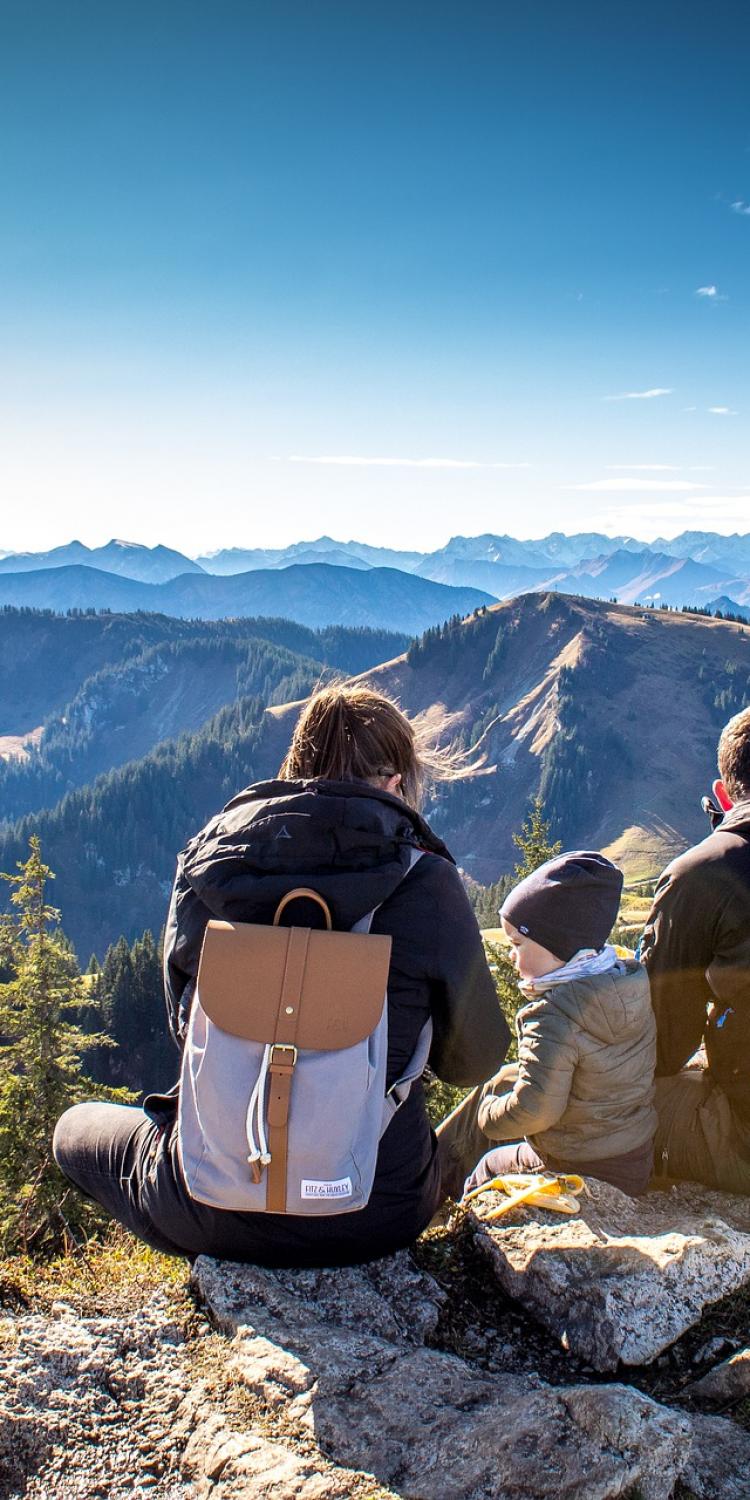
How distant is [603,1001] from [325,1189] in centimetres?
236

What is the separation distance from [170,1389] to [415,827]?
9.68 ft

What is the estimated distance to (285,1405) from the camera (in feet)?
12.9

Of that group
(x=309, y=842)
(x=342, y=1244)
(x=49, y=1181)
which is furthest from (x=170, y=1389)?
(x=49, y=1181)

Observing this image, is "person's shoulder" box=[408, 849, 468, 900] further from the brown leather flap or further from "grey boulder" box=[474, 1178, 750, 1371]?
"grey boulder" box=[474, 1178, 750, 1371]

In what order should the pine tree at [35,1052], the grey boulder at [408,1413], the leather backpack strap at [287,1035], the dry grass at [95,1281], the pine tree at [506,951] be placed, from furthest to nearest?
the pine tree at [506,951], the pine tree at [35,1052], the dry grass at [95,1281], the leather backpack strap at [287,1035], the grey boulder at [408,1413]

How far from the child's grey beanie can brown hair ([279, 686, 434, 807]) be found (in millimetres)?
1216

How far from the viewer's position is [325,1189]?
14.0 ft

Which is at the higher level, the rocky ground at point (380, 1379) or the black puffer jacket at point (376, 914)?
the black puffer jacket at point (376, 914)

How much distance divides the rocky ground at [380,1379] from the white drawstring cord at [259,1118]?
1023mm

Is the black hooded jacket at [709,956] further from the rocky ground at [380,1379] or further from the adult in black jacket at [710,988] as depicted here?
the rocky ground at [380,1379]

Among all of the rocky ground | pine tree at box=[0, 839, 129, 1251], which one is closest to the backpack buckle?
the rocky ground

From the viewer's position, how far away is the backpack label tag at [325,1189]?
4.24m

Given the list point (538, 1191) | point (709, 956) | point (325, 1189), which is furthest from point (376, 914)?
point (709, 956)

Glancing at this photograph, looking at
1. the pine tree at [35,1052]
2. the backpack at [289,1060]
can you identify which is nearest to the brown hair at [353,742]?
the backpack at [289,1060]
